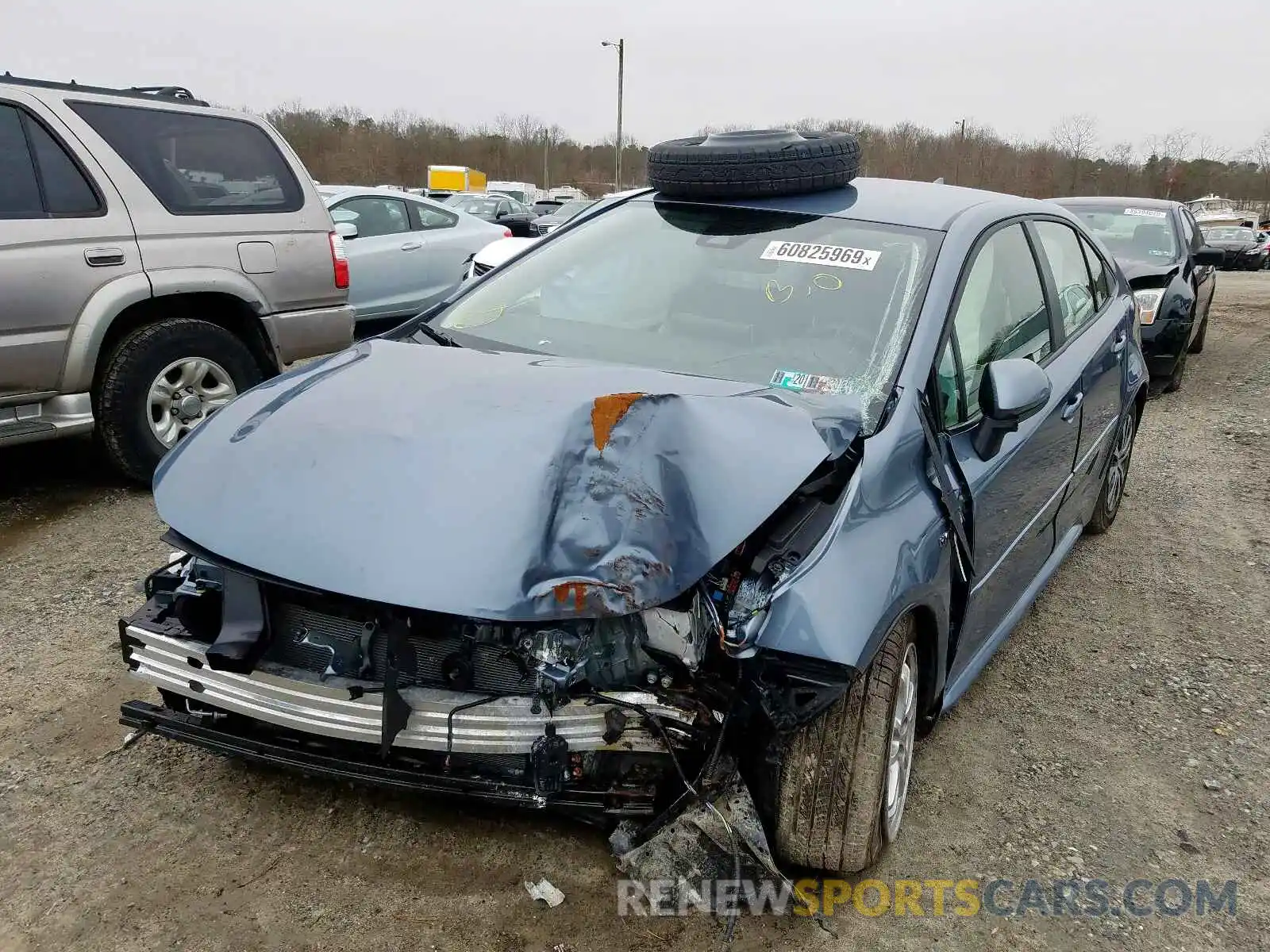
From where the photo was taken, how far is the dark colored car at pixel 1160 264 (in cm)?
787

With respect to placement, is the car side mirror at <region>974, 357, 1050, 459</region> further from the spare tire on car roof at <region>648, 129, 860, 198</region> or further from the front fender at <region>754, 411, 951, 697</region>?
the spare tire on car roof at <region>648, 129, 860, 198</region>

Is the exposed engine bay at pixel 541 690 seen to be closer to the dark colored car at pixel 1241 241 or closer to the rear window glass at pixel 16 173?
the rear window glass at pixel 16 173

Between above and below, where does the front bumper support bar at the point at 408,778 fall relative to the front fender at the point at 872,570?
below

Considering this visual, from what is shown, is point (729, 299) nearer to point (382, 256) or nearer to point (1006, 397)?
point (1006, 397)

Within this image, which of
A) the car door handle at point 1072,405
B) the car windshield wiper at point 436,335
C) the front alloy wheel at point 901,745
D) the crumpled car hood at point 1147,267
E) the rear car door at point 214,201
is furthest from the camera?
the crumpled car hood at point 1147,267

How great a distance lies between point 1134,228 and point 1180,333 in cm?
145

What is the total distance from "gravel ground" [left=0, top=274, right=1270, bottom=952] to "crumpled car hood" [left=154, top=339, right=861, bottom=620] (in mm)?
814

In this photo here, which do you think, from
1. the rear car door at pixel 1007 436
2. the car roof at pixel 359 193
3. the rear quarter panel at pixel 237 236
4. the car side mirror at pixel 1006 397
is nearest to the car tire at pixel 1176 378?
the rear car door at pixel 1007 436

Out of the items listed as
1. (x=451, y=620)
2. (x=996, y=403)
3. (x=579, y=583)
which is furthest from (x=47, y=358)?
(x=996, y=403)

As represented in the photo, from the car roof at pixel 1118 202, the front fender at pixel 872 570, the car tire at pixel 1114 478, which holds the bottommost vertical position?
the car tire at pixel 1114 478

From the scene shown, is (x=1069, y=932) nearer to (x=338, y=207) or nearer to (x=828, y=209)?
(x=828, y=209)

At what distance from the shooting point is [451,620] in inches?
80.2

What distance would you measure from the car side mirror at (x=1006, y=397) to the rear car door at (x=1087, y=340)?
0.93 m

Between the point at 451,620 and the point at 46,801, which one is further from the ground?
the point at 451,620
